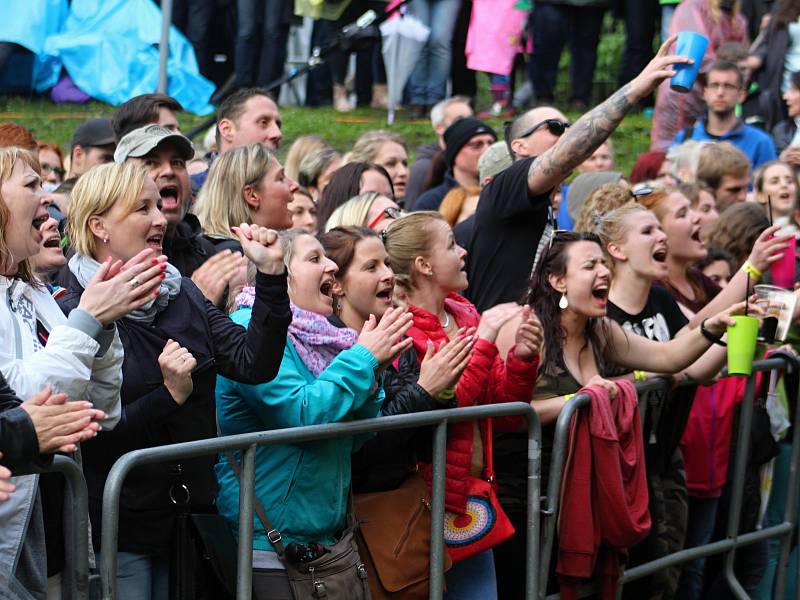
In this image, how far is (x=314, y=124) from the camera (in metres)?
13.6

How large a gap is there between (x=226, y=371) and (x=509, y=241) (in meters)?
1.82

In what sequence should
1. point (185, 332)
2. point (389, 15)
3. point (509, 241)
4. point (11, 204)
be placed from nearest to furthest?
point (11, 204)
point (185, 332)
point (509, 241)
point (389, 15)

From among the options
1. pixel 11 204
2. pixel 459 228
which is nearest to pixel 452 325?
pixel 459 228

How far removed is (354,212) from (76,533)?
97.2 inches

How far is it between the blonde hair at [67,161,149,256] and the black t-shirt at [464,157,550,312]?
175 cm

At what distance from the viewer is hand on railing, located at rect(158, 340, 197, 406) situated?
12.9 ft

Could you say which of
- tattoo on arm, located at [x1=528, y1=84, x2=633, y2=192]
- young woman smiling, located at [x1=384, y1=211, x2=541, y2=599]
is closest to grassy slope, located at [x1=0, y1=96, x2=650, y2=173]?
young woman smiling, located at [x1=384, y1=211, x2=541, y2=599]

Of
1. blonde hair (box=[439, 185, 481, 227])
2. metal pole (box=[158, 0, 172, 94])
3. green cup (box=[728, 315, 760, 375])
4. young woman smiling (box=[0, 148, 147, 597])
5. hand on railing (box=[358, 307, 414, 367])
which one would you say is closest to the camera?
young woman smiling (box=[0, 148, 147, 597])

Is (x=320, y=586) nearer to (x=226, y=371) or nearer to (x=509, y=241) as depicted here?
(x=226, y=371)

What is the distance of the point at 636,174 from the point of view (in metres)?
9.64

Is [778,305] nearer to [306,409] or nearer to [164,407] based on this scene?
[306,409]

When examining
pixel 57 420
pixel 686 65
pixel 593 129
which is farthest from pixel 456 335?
pixel 57 420

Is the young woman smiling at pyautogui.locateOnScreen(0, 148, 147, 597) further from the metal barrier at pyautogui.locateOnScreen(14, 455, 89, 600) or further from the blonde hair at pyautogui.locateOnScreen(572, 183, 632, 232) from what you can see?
the blonde hair at pyautogui.locateOnScreen(572, 183, 632, 232)

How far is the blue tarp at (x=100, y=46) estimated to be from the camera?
12203mm
